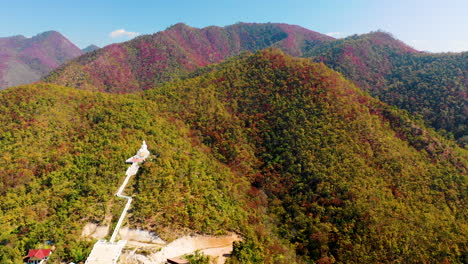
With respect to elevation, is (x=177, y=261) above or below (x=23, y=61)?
below

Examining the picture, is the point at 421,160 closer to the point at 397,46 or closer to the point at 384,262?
the point at 384,262

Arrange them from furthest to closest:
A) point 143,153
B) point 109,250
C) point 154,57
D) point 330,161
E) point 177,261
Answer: point 154,57 < point 330,161 < point 143,153 < point 109,250 < point 177,261

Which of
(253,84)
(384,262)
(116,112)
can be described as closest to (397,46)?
(253,84)

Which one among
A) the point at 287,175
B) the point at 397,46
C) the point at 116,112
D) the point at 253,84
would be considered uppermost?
the point at 397,46

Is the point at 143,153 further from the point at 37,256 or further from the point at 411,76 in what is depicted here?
the point at 411,76

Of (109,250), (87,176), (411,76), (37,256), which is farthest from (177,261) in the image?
(411,76)
